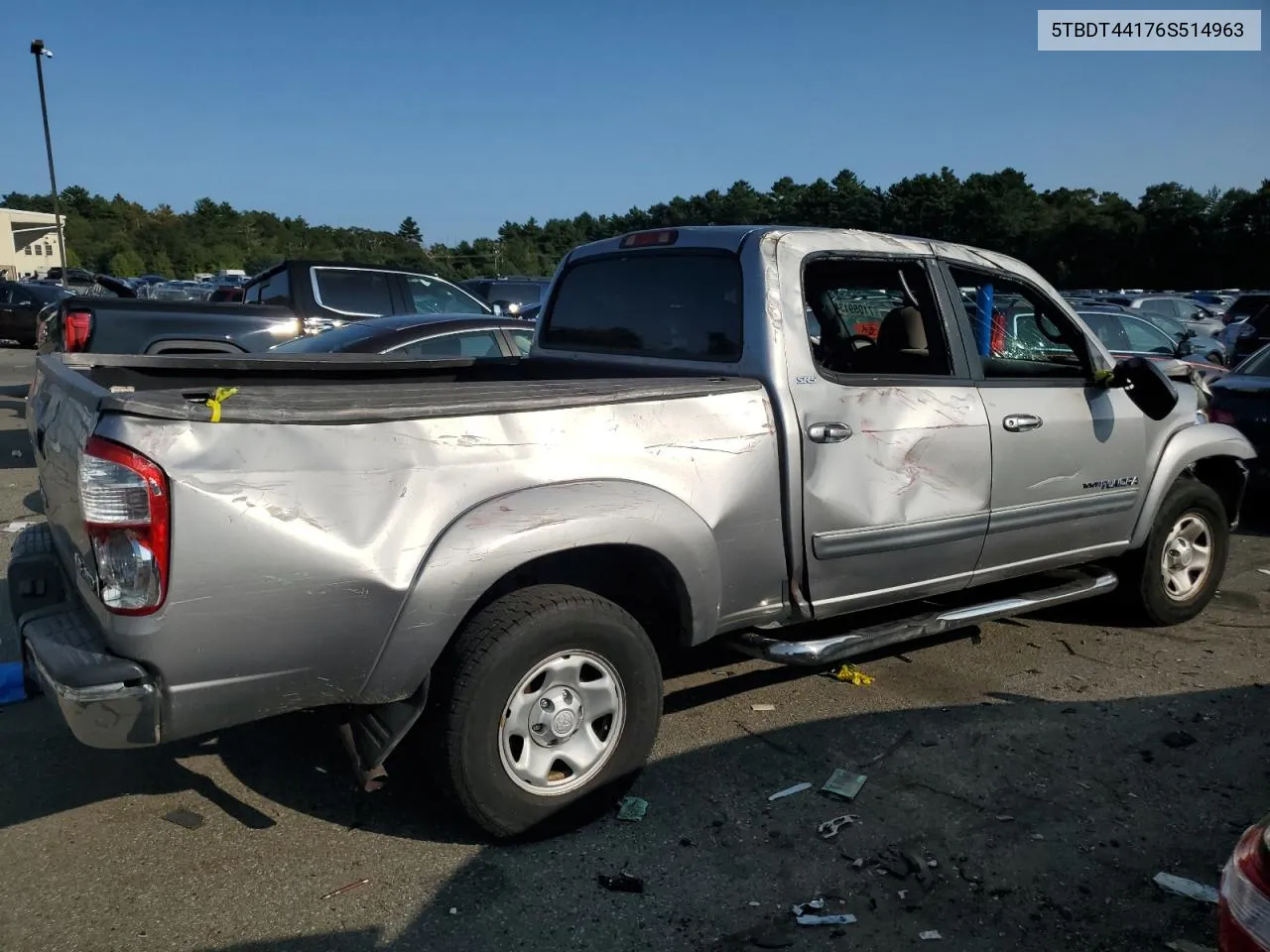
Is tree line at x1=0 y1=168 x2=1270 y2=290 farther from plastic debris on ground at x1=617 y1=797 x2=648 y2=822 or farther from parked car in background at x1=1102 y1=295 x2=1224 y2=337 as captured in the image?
plastic debris on ground at x1=617 y1=797 x2=648 y2=822

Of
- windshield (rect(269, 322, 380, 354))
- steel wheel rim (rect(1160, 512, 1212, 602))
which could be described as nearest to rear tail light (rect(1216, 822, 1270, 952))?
steel wheel rim (rect(1160, 512, 1212, 602))

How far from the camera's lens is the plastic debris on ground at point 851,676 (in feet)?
15.3

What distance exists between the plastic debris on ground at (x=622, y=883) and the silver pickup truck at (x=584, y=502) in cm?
28

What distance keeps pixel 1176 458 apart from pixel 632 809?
332 cm

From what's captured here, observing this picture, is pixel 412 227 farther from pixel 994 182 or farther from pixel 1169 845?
pixel 1169 845

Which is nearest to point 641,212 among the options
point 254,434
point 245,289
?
point 245,289

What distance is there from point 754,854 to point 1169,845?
4.46 feet

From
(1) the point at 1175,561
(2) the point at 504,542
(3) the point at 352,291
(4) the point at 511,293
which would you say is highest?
(4) the point at 511,293

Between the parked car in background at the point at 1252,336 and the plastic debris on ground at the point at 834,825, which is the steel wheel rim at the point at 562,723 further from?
the parked car in background at the point at 1252,336

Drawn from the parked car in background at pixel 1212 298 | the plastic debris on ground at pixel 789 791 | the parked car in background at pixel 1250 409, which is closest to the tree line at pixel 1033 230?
the parked car in background at pixel 1212 298

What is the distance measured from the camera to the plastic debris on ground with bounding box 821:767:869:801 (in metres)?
3.58

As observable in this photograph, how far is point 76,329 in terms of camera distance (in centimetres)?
873

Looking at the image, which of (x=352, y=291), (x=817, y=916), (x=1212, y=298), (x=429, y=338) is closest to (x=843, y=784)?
(x=817, y=916)

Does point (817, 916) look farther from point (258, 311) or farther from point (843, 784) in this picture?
point (258, 311)
